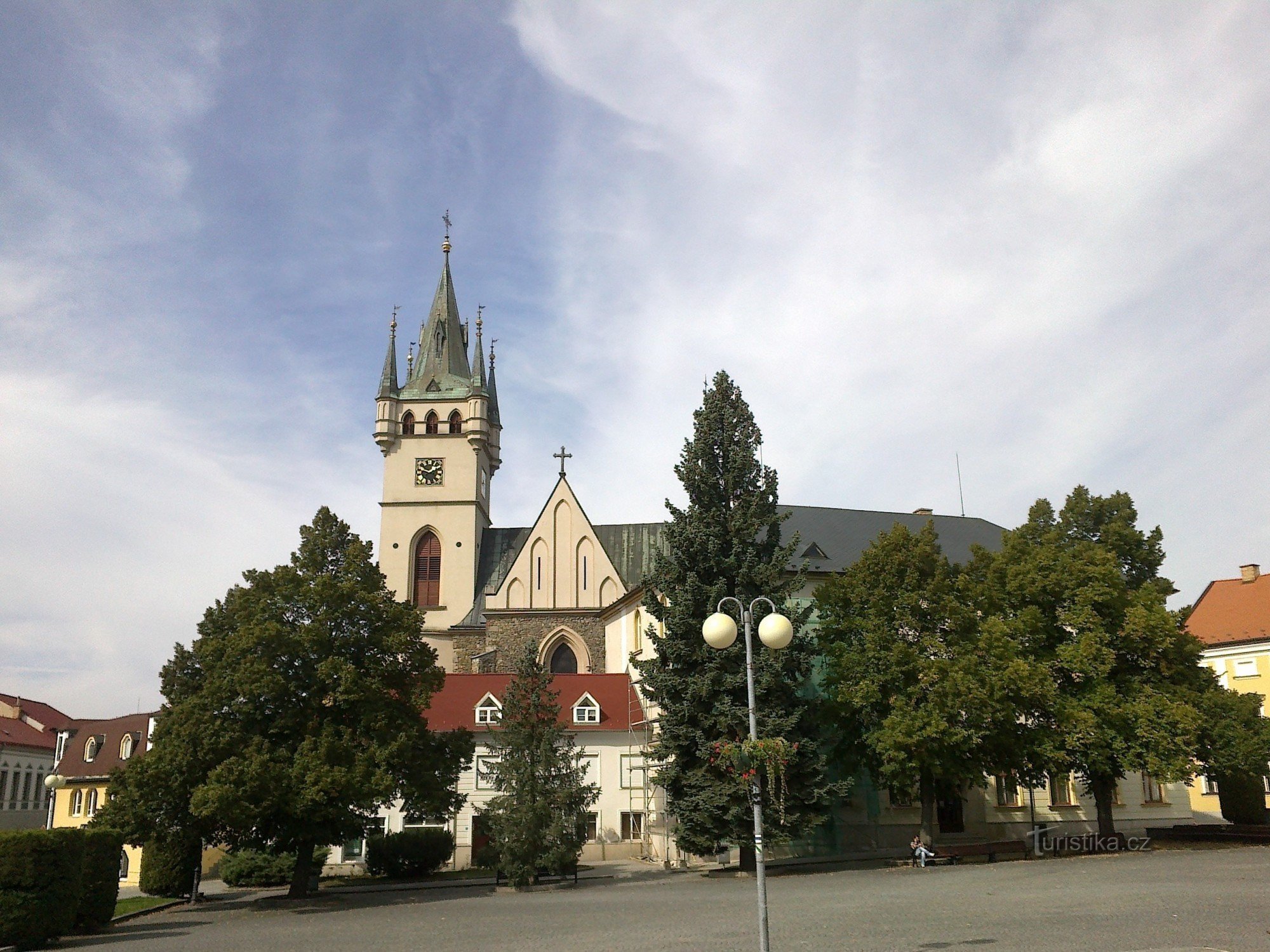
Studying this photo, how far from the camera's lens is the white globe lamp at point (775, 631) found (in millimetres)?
11305

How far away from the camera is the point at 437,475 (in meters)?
57.3

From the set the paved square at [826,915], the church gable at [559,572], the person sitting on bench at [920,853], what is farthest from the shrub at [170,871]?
the church gable at [559,572]

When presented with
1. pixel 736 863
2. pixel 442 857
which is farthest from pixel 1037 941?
pixel 442 857

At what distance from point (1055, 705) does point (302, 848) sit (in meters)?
22.5

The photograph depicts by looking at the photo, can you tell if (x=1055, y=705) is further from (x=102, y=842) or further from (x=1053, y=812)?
(x=102, y=842)


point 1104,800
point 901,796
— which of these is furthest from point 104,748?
point 1104,800

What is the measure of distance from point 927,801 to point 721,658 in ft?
27.3

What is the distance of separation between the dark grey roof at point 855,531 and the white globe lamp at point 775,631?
27.2 metres

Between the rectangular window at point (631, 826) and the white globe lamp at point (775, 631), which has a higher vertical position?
the white globe lamp at point (775, 631)

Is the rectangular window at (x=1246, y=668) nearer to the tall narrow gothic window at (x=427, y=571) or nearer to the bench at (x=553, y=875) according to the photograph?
the bench at (x=553, y=875)

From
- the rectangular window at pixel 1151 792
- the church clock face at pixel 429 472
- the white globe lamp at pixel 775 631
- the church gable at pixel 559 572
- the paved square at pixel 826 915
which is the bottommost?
the paved square at pixel 826 915

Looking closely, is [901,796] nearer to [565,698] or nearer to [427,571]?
[565,698]

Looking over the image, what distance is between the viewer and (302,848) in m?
27.1

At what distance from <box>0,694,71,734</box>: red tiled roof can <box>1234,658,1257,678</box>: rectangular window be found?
2996 inches
